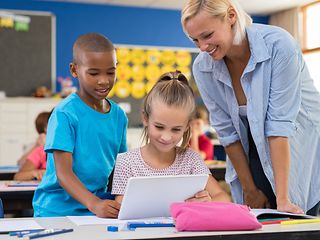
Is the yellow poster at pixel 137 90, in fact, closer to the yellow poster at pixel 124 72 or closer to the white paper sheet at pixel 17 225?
the yellow poster at pixel 124 72

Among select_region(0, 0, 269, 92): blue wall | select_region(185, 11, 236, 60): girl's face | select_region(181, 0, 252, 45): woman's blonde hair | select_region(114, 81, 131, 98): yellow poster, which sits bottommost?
select_region(114, 81, 131, 98): yellow poster

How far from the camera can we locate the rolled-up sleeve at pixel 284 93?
1905mm

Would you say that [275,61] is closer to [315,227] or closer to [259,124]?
[259,124]

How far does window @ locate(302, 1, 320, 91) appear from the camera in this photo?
8.39 metres

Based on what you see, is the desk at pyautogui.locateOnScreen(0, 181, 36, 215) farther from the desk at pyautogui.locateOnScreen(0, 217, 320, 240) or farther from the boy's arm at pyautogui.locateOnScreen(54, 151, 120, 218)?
the desk at pyautogui.locateOnScreen(0, 217, 320, 240)

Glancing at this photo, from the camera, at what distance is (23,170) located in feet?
11.4

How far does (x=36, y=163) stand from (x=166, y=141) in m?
1.95

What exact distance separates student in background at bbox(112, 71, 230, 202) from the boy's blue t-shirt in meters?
0.09

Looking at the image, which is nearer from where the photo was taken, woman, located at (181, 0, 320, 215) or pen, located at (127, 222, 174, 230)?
pen, located at (127, 222, 174, 230)

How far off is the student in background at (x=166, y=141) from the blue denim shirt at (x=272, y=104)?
144 millimetres

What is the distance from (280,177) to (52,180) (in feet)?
2.35

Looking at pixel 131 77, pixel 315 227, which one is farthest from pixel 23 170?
pixel 131 77

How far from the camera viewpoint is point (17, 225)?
1.56 metres

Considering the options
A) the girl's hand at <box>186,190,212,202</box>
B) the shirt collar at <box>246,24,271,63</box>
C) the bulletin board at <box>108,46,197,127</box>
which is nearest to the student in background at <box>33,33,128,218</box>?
the girl's hand at <box>186,190,212,202</box>
